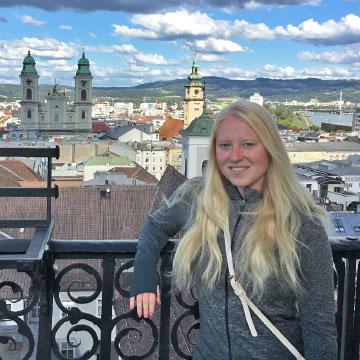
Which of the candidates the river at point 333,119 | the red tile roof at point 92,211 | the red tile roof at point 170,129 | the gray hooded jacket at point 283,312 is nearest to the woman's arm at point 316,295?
the gray hooded jacket at point 283,312

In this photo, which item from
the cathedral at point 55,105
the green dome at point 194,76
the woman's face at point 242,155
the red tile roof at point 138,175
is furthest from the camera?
the cathedral at point 55,105

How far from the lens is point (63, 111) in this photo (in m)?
77.1

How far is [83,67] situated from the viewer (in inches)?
3086

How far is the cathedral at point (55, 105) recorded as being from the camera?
7538cm

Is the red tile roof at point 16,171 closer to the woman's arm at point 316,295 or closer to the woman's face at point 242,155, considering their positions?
Answer: the woman's face at point 242,155

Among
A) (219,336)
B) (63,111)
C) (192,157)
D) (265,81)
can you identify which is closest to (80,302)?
(219,336)

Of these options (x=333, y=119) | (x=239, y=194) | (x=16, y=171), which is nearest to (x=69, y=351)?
(x=239, y=194)

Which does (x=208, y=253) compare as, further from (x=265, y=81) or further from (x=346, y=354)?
(x=265, y=81)

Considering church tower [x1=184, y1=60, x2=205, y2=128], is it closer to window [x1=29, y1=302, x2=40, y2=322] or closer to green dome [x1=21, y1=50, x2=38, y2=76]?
green dome [x1=21, y1=50, x2=38, y2=76]

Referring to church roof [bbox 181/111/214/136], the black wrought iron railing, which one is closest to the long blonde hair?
the black wrought iron railing

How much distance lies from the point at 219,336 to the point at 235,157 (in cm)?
54

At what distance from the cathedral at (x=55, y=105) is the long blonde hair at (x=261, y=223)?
250 feet

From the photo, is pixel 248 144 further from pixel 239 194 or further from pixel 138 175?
pixel 138 175

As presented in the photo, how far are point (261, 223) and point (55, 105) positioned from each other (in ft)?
253
